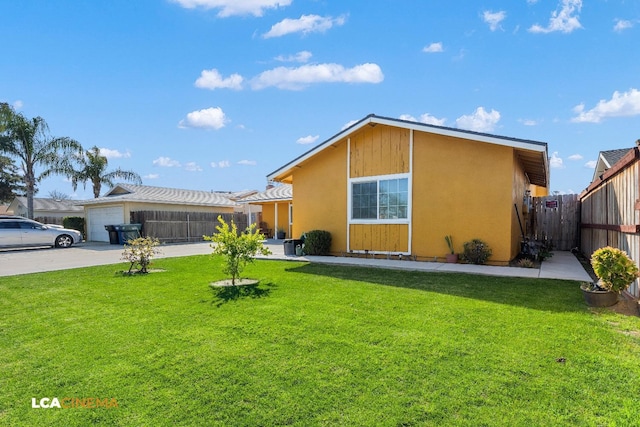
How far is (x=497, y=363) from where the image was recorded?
326 centimetres

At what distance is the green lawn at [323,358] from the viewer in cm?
254

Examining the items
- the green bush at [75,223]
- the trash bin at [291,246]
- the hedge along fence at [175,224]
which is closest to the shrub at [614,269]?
the trash bin at [291,246]

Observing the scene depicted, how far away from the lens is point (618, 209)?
22.8 ft

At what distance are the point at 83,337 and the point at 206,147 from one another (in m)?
19.0

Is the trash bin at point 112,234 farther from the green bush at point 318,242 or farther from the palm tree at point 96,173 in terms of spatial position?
the green bush at point 318,242

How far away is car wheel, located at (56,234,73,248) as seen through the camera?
17594mm

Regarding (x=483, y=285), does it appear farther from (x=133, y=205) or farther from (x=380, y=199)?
(x=133, y=205)

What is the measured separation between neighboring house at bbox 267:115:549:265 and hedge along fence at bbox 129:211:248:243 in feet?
35.4

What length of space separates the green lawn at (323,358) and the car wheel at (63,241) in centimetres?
1363

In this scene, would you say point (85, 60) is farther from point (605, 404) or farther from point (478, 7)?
point (605, 404)

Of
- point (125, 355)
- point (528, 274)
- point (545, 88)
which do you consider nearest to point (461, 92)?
point (545, 88)

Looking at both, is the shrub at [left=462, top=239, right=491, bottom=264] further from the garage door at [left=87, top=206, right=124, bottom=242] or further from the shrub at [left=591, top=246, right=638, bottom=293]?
the garage door at [left=87, top=206, right=124, bottom=242]

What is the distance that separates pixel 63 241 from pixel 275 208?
11.7 meters

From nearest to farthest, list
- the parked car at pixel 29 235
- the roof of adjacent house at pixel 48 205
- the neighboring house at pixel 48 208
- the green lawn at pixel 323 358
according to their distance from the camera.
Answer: the green lawn at pixel 323 358, the parked car at pixel 29 235, the neighboring house at pixel 48 208, the roof of adjacent house at pixel 48 205
